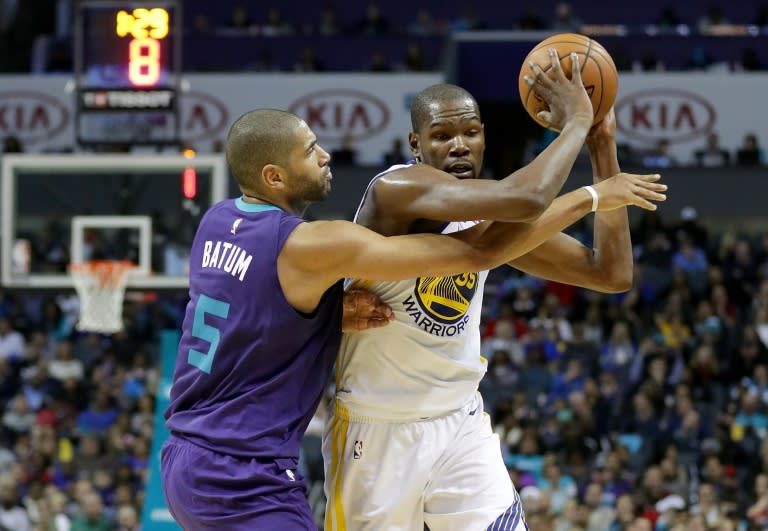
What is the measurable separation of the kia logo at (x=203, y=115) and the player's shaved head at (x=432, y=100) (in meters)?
14.6

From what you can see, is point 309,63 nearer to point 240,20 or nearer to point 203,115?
point 203,115

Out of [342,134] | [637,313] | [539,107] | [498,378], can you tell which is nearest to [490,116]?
[342,134]

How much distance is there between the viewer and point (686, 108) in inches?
770

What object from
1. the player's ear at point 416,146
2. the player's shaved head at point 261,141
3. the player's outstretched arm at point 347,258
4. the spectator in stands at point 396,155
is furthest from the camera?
the spectator in stands at point 396,155

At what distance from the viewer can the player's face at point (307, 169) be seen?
442 centimetres

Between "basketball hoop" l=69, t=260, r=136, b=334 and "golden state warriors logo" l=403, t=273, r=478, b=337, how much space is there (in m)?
7.33

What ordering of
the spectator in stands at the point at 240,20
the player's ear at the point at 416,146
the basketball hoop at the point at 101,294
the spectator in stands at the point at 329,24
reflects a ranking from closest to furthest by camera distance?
1. the player's ear at the point at 416,146
2. the basketball hoop at the point at 101,294
3. the spectator in stands at the point at 329,24
4. the spectator in stands at the point at 240,20

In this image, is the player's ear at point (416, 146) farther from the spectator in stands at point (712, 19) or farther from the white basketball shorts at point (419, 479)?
the spectator in stands at point (712, 19)

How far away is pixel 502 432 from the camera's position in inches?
559

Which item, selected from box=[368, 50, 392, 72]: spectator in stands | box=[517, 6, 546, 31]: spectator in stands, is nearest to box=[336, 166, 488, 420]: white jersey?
box=[368, 50, 392, 72]: spectator in stands

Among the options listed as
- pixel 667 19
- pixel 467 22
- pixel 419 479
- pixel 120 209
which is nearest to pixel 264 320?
pixel 419 479

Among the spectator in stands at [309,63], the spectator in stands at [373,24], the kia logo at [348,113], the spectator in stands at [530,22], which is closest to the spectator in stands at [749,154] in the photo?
the spectator in stands at [530,22]

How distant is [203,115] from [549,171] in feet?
50.5

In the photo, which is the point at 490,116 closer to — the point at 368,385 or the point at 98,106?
the point at 98,106
